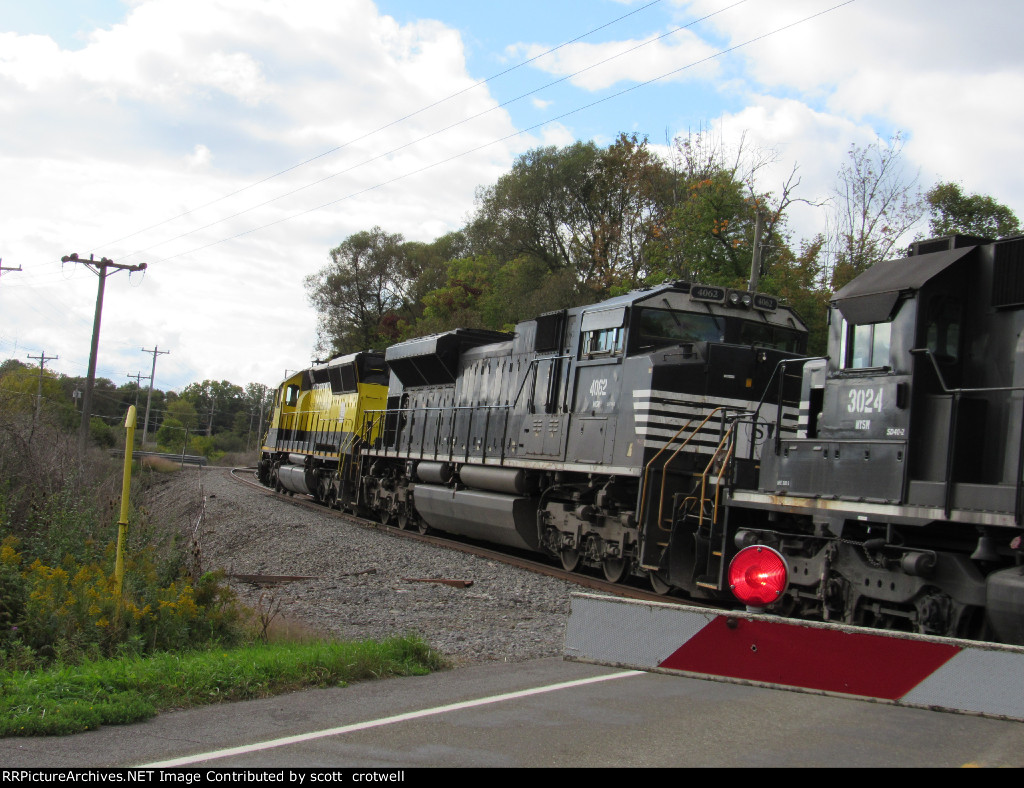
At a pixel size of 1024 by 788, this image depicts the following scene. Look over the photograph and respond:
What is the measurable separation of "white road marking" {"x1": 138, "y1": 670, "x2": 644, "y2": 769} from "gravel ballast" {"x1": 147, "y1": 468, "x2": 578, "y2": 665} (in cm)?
145

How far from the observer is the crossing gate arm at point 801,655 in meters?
3.23

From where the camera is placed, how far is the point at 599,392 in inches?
508

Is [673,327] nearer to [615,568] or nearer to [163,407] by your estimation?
[615,568]

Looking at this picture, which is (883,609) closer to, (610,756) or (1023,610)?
(1023,610)

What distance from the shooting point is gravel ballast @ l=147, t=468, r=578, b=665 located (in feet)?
28.8

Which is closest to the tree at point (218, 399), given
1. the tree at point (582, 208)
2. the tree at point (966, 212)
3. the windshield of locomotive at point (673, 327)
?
A: the tree at point (582, 208)

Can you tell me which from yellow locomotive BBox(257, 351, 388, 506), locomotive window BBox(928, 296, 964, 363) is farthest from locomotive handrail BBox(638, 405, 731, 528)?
yellow locomotive BBox(257, 351, 388, 506)

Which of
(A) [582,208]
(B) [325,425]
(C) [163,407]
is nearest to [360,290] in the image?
(A) [582,208]

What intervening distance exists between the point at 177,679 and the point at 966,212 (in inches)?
1354

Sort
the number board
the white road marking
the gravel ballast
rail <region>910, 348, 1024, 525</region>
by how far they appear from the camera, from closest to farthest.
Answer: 1. the white road marking
2. rail <region>910, 348, 1024, 525</region>
3. the gravel ballast
4. the number board

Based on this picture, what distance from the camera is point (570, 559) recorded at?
13875 mm

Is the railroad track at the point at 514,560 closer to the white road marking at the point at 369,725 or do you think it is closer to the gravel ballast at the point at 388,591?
the gravel ballast at the point at 388,591

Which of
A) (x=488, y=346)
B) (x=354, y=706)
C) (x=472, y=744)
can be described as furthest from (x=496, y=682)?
(x=488, y=346)

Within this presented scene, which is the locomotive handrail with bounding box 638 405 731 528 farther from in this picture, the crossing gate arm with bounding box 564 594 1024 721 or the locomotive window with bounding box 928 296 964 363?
the crossing gate arm with bounding box 564 594 1024 721
